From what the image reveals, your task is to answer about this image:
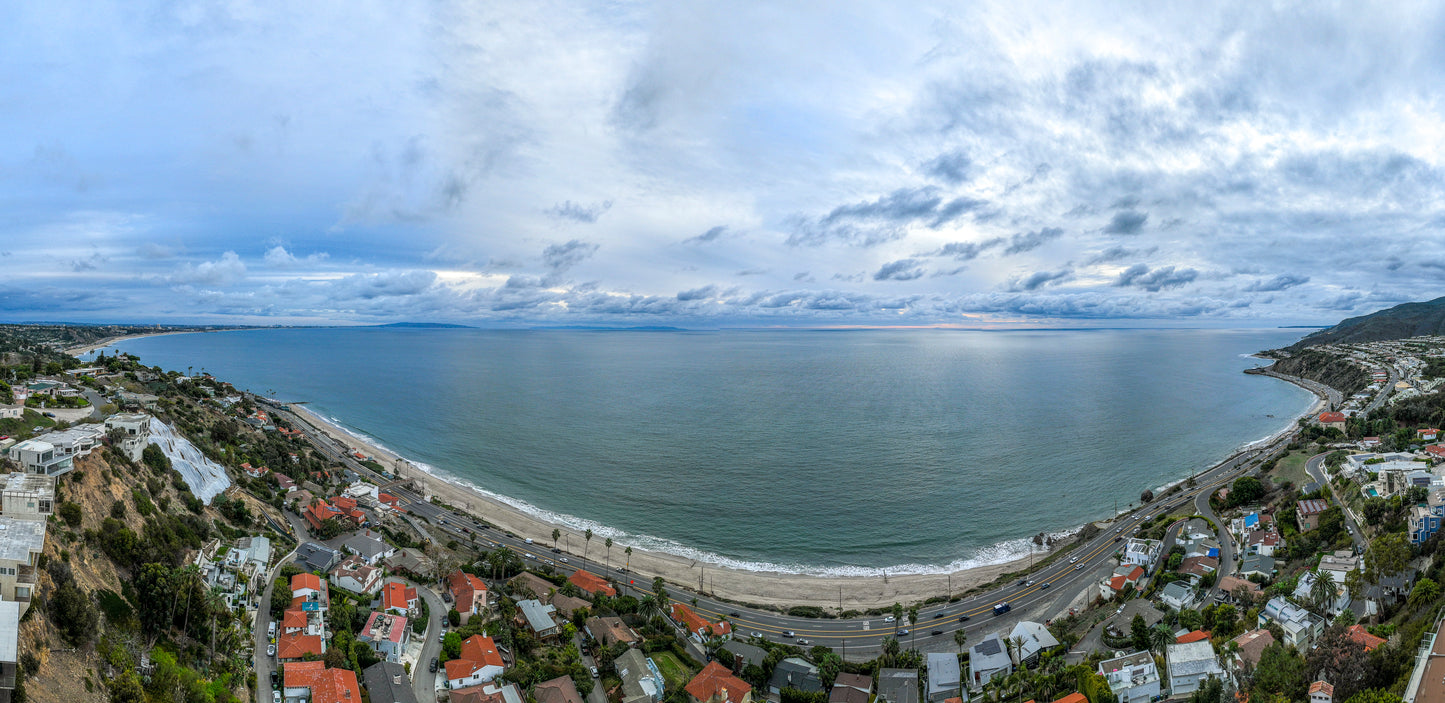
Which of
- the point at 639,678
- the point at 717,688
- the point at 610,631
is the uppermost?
the point at 610,631

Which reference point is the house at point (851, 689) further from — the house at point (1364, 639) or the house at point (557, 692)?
the house at point (1364, 639)

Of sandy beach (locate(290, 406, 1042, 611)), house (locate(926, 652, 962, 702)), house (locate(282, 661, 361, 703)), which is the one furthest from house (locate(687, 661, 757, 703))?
house (locate(282, 661, 361, 703))

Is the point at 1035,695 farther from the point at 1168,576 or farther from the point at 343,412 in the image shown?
the point at 343,412

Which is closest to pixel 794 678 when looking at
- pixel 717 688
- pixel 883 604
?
pixel 717 688

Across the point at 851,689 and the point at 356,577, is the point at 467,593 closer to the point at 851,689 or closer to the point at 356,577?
the point at 356,577

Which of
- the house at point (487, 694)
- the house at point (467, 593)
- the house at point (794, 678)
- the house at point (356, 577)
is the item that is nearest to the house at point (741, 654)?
the house at point (794, 678)

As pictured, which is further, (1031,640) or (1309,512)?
(1309,512)

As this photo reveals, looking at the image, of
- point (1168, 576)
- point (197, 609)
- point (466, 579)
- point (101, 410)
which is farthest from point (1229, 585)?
point (101, 410)
